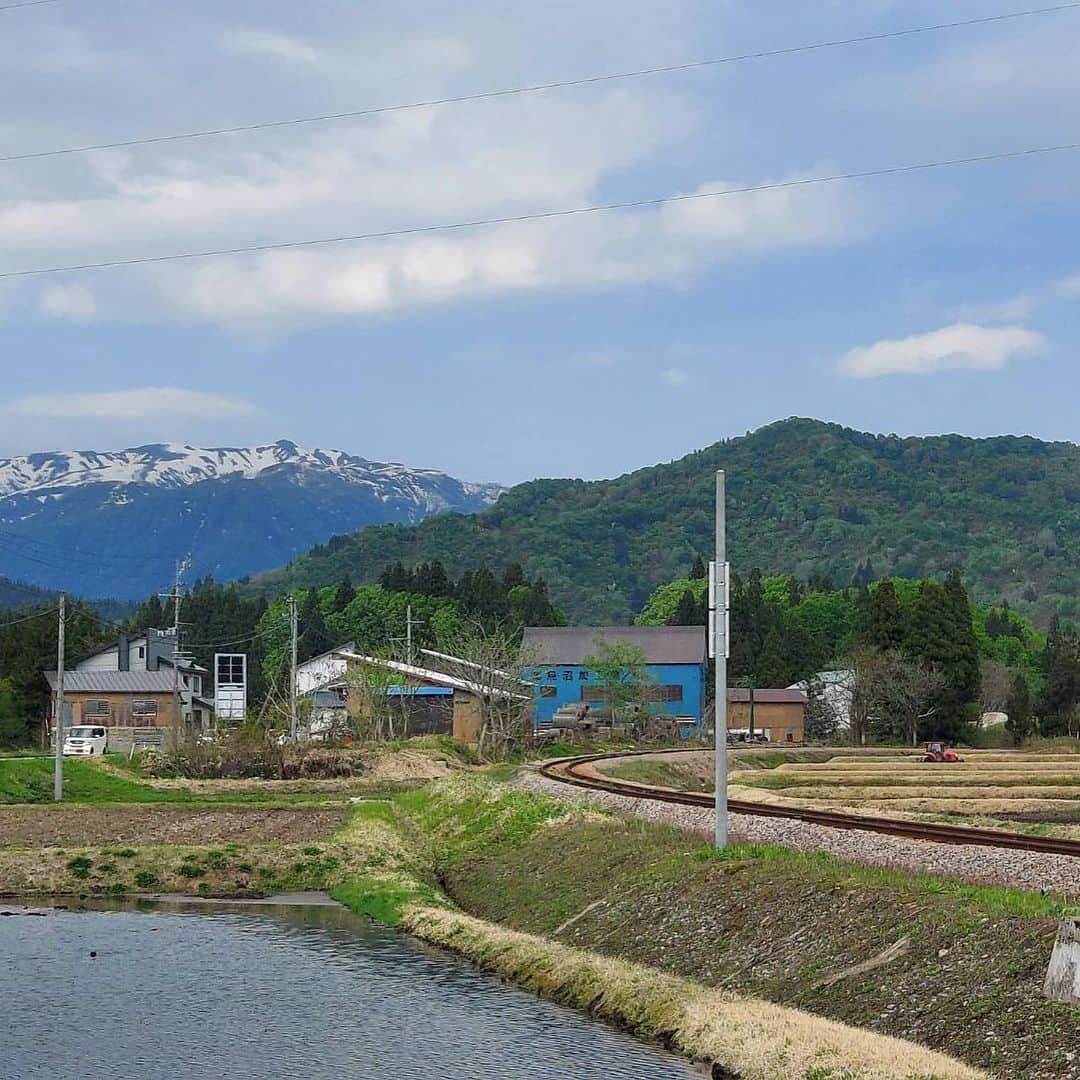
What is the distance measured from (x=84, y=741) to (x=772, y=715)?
2153 inches

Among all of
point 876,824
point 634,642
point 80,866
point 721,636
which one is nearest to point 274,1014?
point 721,636

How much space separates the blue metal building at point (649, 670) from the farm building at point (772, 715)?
3674mm

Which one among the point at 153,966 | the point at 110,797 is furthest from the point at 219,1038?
the point at 110,797

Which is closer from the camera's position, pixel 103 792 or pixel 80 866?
pixel 80 866

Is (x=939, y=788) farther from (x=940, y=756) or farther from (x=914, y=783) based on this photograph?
(x=940, y=756)

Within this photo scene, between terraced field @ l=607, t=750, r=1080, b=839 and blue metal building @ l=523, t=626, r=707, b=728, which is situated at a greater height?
blue metal building @ l=523, t=626, r=707, b=728

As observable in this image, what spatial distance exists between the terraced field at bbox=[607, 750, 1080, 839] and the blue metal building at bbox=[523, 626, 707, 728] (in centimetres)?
2768

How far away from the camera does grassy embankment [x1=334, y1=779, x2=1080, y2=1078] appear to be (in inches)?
635

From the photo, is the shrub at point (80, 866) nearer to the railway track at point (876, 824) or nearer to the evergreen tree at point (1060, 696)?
the railway track at point (876, 824)

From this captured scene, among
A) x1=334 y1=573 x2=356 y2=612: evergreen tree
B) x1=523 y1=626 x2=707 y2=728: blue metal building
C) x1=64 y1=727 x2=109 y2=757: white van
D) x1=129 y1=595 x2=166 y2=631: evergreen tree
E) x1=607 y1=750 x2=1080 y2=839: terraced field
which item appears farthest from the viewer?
x1=334 y1=573 x2=356 y2=612: evergreen tree

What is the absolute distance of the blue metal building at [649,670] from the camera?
110875mm

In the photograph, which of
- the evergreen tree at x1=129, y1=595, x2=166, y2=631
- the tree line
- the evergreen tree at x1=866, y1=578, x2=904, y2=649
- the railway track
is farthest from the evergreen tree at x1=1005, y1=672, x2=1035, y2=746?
the evergreen tree at x1=129, y1=595, x2=166, y2=631

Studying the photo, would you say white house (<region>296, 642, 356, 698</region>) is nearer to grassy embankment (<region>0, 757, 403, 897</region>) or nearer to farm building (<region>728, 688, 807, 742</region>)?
farm building (<region>728, 688, 807, 742</region>)

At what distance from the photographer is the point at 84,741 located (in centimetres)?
6869
